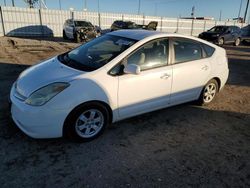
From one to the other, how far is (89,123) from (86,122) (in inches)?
2.2

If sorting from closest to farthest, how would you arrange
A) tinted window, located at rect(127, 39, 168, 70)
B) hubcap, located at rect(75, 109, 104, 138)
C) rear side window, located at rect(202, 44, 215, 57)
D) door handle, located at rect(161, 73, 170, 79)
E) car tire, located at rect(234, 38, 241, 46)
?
hubcap, located at rect(75, 109, 104, 138), tinted window, located at rect(127, 39, 168, 70), door handle, located at rect(161, 73, 170, 79), rear side window, located at rect(202, 44, 215, 57), car tire, located at rect(234, 38, 241, 46)

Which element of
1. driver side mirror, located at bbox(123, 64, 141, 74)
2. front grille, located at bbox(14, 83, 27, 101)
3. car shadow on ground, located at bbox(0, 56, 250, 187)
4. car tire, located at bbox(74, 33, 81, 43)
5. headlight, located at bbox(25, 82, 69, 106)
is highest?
driver side mirror, located at bbox(123, 64, 141, 74)

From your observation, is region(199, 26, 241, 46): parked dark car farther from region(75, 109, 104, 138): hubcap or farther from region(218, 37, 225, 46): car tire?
region(75, 109, 104, 138): hubcap

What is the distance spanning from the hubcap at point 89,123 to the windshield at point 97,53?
2.16ft

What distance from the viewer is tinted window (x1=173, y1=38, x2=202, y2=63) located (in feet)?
13.5

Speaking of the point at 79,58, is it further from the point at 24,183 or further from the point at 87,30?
the point at 87,30

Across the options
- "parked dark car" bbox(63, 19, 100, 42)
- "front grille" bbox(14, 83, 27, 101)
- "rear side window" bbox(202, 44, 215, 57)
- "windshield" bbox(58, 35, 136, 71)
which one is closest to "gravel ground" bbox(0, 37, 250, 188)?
"front grille" bbox(14, 83, 27, 101)

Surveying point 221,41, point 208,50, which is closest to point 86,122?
point 208,50

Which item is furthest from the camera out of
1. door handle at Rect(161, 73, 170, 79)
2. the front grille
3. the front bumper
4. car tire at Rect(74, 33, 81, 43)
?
car tire at Rect(74, 33, 81, 43)

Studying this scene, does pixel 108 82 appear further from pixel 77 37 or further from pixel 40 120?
pixel 77 37

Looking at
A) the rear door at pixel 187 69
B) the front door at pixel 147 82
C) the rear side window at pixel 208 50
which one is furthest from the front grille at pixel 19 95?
the rear side window at pixel 208 50

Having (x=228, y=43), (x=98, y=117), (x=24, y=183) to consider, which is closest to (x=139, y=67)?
(x=98, y=117)

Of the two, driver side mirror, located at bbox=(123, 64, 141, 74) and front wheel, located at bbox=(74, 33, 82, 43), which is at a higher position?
driver side mirror, located at bbox=(123, 64, 141, 74)

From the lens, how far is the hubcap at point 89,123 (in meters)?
3.25
